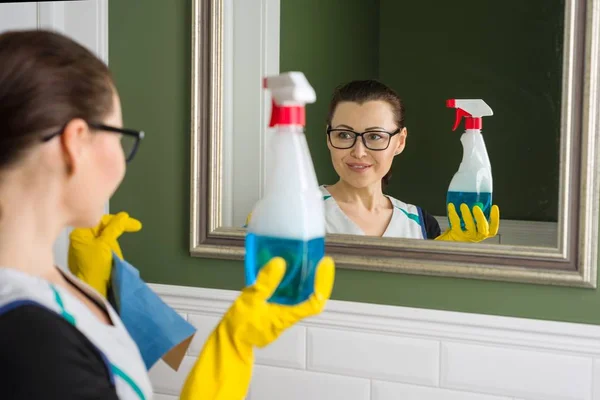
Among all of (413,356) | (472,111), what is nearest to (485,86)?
(472,111)

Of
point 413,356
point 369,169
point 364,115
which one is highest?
point 364,115

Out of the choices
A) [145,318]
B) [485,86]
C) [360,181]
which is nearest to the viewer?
[145,318]

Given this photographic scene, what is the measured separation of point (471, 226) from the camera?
4.02 ft

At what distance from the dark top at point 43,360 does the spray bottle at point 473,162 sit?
75 centimetres

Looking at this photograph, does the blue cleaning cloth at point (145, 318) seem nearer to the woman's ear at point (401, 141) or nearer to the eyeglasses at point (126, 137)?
the eyeglasses at point (126, 137)

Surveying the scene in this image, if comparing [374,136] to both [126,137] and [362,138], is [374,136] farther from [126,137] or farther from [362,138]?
[126,137]

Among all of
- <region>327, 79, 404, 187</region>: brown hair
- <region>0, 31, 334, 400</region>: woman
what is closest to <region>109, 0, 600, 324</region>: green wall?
<region>327, 79, 404, 187</region>: brown hair

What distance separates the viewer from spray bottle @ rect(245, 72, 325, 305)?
0.80 meters

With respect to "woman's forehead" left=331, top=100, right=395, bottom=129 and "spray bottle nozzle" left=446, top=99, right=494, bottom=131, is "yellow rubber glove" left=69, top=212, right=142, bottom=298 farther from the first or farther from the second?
"spray bottle nozzle" left=446, top=99, right=494, bottom=131

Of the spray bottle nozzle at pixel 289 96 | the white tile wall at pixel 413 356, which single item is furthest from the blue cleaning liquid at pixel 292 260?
the white tile wall at pixel 413 356

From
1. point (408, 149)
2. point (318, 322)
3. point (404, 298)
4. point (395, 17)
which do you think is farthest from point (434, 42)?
point (318, 322)

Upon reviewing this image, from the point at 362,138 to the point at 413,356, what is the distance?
0.42 m

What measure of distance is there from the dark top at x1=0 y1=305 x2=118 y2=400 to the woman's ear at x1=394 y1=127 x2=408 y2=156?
724mm

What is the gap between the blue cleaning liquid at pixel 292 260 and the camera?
802 mm
